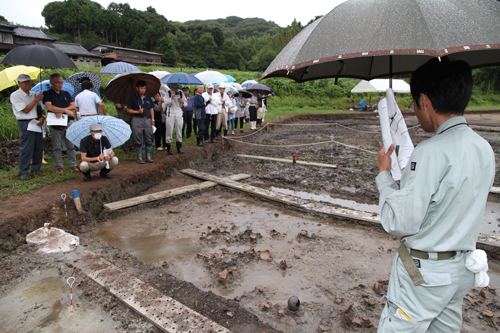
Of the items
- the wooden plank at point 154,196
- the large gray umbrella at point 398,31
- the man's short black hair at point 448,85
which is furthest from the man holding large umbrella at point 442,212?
the wooden plank at point 154,196

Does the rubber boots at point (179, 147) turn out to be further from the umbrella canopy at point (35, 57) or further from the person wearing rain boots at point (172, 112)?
the umbrella canopy at point (35, 57)

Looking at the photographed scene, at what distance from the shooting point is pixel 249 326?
2.83 m

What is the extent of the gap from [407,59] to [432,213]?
186 centimetres

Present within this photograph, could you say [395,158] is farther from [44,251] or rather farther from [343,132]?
[343,132]

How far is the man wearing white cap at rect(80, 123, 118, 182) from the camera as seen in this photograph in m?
6.03

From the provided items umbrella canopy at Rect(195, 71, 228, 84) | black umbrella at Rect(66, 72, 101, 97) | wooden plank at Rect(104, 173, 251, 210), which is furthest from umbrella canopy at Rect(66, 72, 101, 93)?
wooden plank at Rect(104, 173, 251, 210)

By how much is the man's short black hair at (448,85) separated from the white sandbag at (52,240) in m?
4.51

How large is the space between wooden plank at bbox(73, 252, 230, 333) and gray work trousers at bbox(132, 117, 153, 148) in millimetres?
4101

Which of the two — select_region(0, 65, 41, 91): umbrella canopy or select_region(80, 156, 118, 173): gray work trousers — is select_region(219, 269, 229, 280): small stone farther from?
select_region(0, 65, 41, 91): umbrella canopy

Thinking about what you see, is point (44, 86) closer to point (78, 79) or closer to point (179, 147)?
point (78, 79)

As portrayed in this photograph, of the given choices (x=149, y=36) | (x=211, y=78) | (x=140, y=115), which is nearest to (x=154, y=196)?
(x=140, y=115)

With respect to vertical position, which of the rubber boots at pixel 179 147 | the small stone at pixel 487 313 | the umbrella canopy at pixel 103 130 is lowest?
the small stone at pixel 487 313

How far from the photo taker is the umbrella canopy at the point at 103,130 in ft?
19.9

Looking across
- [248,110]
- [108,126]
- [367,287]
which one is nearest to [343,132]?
[248,110]
